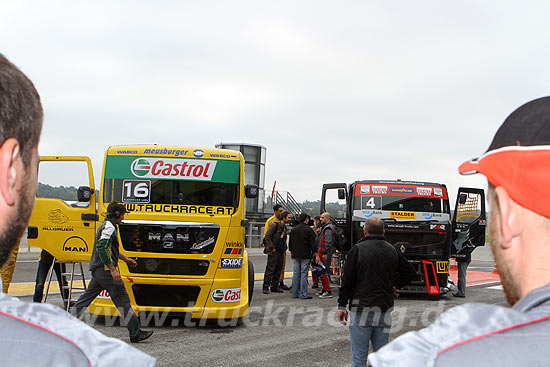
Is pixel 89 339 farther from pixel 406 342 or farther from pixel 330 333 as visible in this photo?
pixel 330 333

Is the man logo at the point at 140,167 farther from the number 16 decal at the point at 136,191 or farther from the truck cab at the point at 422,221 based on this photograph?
the truck cab at the point at 422,221

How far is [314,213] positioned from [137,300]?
9.52 meters

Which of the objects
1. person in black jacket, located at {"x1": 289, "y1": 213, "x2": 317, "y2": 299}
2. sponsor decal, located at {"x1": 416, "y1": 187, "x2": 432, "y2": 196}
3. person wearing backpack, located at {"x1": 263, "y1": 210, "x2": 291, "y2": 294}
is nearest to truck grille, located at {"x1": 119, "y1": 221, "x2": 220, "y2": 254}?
person in black jacket, located at {"x1": 289, "y1": 213, "x2": 317, "y2": 299}

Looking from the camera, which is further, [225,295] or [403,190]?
[403,190]

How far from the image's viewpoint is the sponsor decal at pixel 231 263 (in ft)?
26.6

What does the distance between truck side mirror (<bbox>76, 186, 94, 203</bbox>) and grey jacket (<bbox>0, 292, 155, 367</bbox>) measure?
7.53 meters

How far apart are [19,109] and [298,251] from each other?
35.7 feet

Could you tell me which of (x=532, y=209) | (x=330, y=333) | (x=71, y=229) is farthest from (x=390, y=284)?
(x=71, y=229)

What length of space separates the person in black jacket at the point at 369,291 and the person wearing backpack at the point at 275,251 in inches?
290

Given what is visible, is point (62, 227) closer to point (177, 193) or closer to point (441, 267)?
point (177, 193)

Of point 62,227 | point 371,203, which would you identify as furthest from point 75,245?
point 371,203

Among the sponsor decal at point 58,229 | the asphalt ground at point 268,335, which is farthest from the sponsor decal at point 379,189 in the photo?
the sponsor decal at point 58,229

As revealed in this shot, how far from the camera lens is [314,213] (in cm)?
1691

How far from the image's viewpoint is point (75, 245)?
845 centimetres
